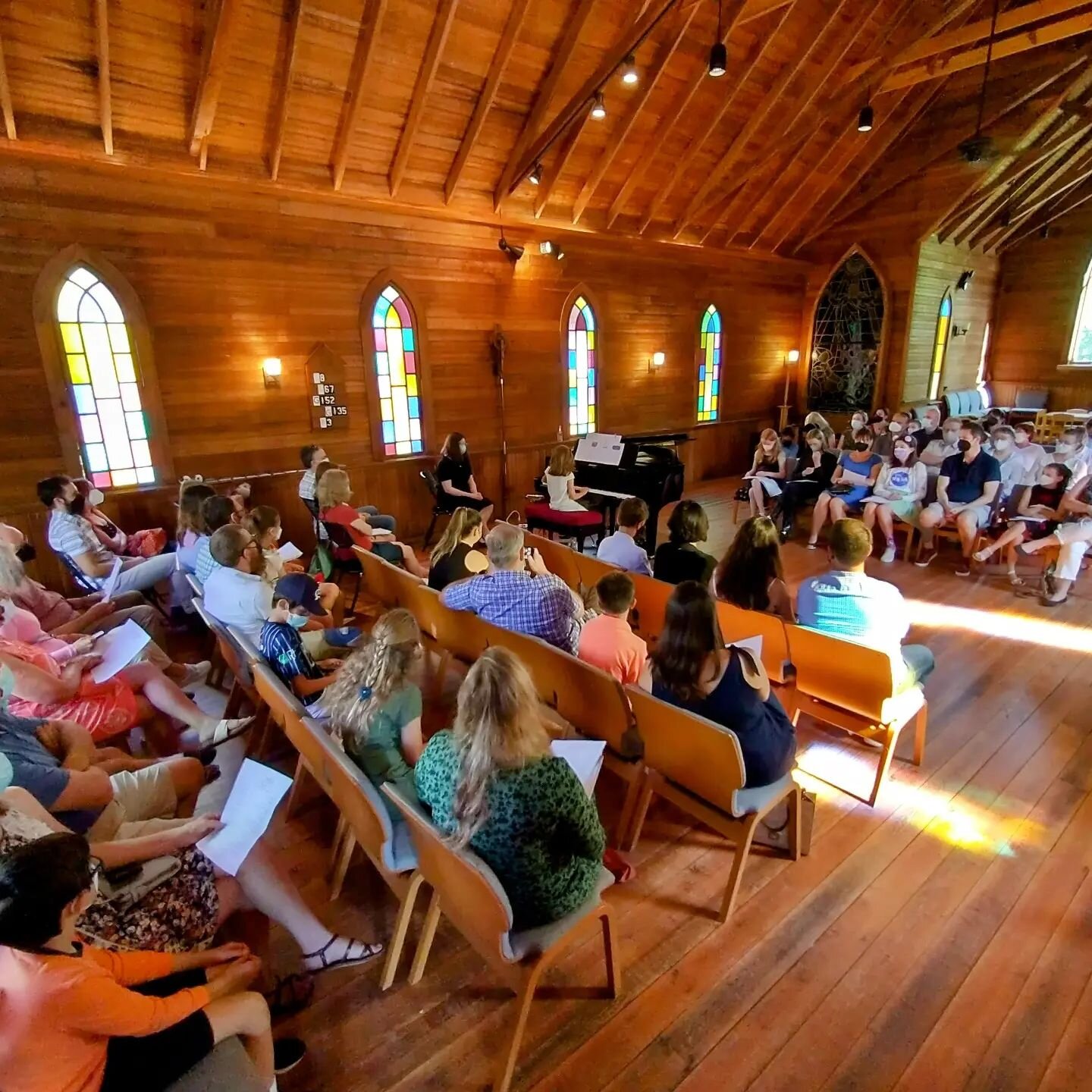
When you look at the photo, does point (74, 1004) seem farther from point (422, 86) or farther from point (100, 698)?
point (422, 86)

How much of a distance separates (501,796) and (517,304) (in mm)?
6833

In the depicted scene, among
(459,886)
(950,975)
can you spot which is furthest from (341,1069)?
(950,975)

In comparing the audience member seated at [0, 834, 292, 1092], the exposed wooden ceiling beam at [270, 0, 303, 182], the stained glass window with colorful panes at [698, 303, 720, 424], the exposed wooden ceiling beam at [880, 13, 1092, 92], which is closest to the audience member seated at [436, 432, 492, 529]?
the exposed wooden ceiling beam at [270, 0, 303, 182]

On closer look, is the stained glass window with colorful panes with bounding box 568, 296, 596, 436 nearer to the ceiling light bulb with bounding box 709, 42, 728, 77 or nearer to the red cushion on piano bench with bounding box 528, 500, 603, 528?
the red cushion on piano bench with bounding box 528, 500, 603, 528

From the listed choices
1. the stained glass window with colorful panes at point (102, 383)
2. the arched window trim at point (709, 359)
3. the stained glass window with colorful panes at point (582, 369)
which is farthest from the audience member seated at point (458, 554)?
the arched window trim at point (709, 359)

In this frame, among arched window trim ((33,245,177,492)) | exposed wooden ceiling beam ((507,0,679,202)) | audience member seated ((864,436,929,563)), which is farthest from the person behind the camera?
audience member seated ((864,436,929,563))

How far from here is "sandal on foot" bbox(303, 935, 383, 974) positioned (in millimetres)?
1946

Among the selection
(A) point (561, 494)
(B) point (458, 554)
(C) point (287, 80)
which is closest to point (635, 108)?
(C) point (287, 80)

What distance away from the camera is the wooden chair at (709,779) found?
2016 millimetres

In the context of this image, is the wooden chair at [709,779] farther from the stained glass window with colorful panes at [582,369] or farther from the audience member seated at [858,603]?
the stained glass window with colorful panes at [582,369]

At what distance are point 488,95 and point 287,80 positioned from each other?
5.64 feet

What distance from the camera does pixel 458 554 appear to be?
3623 millimetres

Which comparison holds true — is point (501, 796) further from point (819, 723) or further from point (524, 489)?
point (524, 489)

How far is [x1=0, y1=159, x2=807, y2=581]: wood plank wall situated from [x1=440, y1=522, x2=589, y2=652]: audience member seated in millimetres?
3840
